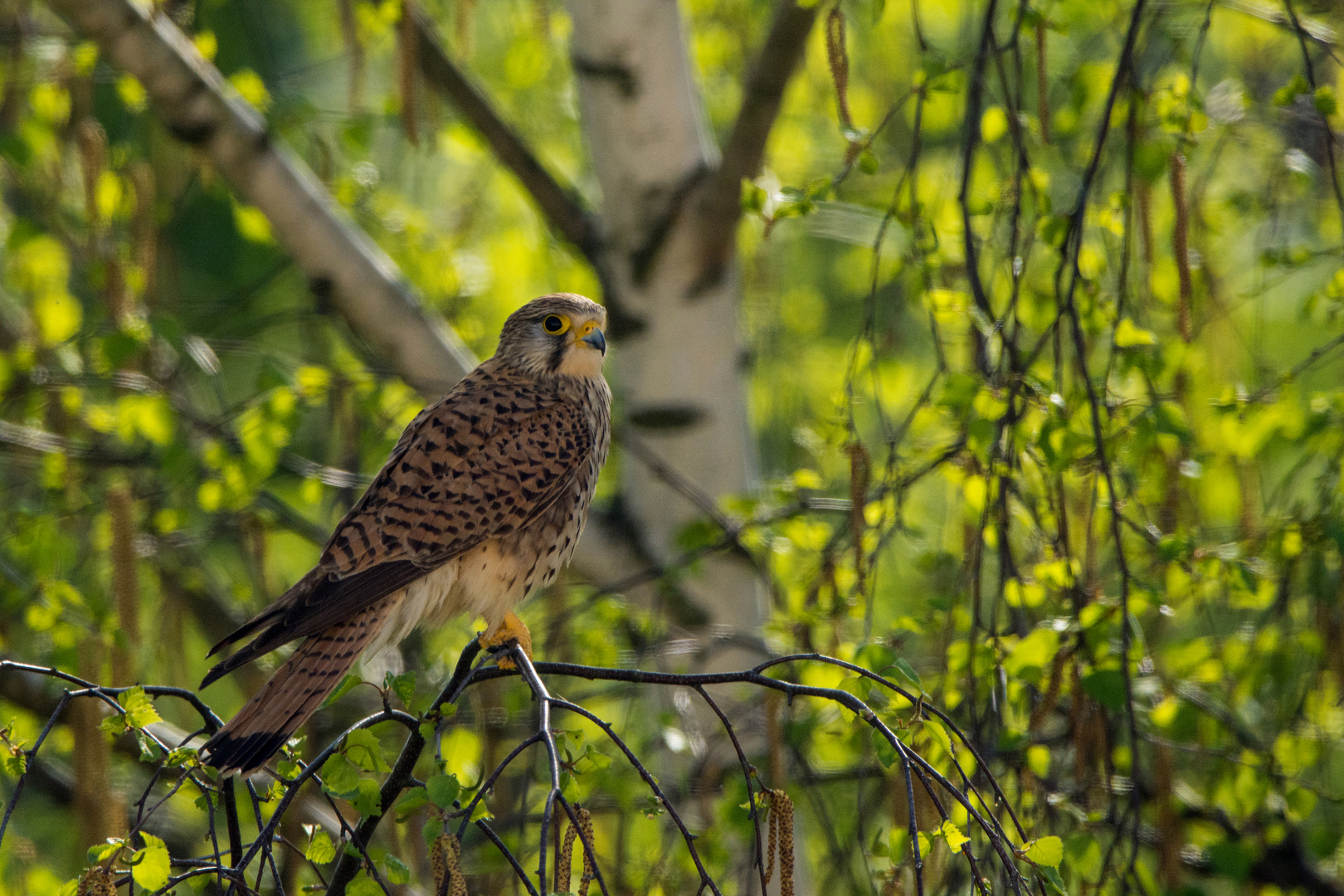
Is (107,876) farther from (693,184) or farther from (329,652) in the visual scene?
(693,184)

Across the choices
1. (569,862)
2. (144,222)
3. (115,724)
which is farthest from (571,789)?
(144,222)

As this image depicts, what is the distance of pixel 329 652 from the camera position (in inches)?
99.0

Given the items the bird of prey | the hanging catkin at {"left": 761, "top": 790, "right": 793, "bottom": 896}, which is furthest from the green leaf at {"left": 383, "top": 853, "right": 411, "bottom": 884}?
the bird of prey

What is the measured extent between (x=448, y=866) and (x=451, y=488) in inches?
58.4

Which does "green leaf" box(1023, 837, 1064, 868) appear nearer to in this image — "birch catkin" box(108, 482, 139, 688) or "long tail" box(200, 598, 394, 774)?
"long tail" box(200, 598, 394, 774)

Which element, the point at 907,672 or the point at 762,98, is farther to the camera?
the point at 762,98

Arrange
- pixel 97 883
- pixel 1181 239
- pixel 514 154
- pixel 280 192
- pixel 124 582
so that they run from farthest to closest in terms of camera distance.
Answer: pixel 514 154, pixel 280 192, pixel 124 582, pixel 1181 239, pixel 97 883

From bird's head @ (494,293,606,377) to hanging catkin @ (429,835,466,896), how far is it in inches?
71.1

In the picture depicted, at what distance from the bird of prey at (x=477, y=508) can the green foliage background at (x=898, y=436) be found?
17.5 inches

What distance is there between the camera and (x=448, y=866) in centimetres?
155

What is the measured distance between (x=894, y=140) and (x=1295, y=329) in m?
3.24

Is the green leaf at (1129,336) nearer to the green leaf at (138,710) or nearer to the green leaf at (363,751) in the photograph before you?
the green leaf at (363,751)

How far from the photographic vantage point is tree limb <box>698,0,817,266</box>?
11.0 feet

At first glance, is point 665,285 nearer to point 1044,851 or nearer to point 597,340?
point 597,340
